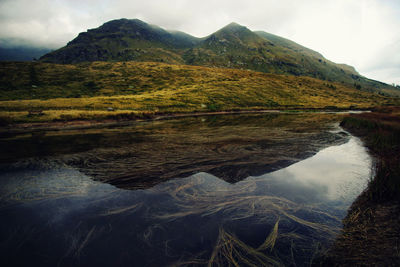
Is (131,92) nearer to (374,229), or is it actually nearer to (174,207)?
(174,207)

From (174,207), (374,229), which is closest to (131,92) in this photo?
(174,207)

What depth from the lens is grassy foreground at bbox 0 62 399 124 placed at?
3837 cm

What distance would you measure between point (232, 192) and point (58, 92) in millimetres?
75617

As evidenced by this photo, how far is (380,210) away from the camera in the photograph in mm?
5172

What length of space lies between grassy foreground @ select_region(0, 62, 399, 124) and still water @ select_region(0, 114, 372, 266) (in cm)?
2397

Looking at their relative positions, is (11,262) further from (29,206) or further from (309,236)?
(309,236)

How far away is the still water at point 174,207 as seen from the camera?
151 inches

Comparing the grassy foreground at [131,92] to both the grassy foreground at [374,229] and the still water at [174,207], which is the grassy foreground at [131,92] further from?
the grassy foreground at [374,229]

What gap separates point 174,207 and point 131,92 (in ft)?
227

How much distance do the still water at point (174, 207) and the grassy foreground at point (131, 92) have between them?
24.0m

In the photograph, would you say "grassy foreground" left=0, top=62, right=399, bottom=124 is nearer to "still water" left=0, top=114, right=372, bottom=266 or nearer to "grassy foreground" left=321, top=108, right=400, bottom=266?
"still water" left=0, top=114, right=372, bottom=266

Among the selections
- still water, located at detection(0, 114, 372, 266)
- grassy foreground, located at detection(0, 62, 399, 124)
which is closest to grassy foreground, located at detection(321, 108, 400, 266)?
still water, located at detection(0, 114, 372, 266)

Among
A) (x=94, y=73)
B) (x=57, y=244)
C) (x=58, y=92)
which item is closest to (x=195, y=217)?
(x=57, y=244)

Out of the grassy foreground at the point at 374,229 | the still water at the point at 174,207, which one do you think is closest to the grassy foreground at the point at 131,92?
the still water at the point at 174,207
